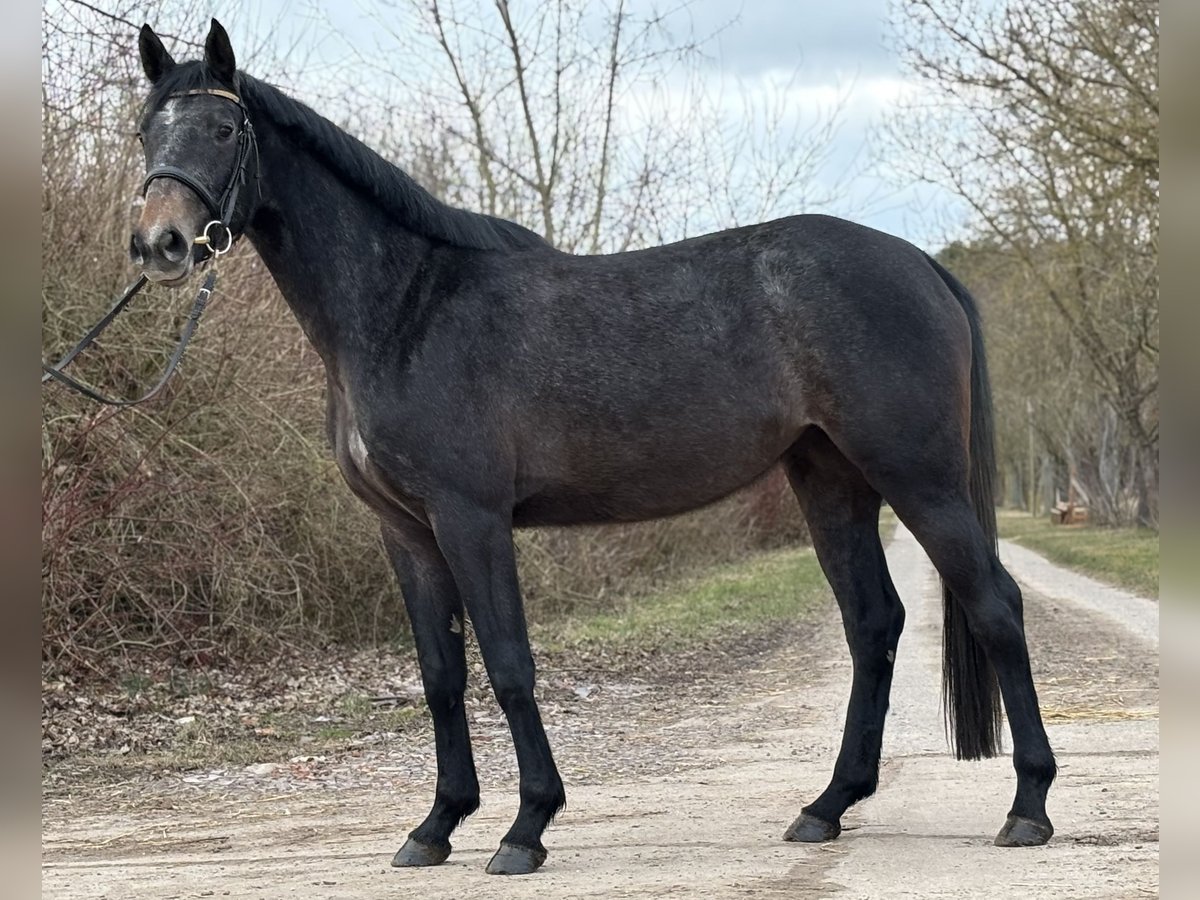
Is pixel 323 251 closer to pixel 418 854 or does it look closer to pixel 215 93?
pixel 215 93

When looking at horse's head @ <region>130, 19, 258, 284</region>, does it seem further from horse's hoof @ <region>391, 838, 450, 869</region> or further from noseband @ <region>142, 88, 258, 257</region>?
horse's hoof @ <region>391, 838, 450, 869</region>

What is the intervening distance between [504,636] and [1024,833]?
6.43 ft

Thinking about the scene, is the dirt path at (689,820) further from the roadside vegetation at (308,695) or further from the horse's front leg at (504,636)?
the roadside vegetation at (308,695)

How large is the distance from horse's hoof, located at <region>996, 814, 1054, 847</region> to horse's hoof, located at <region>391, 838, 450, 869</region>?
1992 mm

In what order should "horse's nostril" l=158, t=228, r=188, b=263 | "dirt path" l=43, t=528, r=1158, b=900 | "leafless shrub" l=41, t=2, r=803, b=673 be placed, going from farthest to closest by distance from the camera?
"leafless shrub" l=41, t=2, r=803, b=673 < "horse's nostril" l=158, t=228, r=188, b=263 < "dirt path" l=43, t=528, r=1158, b=900

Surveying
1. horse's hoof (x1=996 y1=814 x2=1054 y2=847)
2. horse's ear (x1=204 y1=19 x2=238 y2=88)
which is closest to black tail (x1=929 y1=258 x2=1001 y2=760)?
horse's hoof (x1=996 y1=814 x2=1054 y2=847)

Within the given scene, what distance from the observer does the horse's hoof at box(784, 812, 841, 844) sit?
4.94 meters

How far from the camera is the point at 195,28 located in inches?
412

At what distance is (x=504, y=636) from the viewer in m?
4.70

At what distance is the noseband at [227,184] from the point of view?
178 inches

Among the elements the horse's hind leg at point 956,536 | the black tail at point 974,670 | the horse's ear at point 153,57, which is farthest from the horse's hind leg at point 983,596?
the horse's ear at point 153,57
